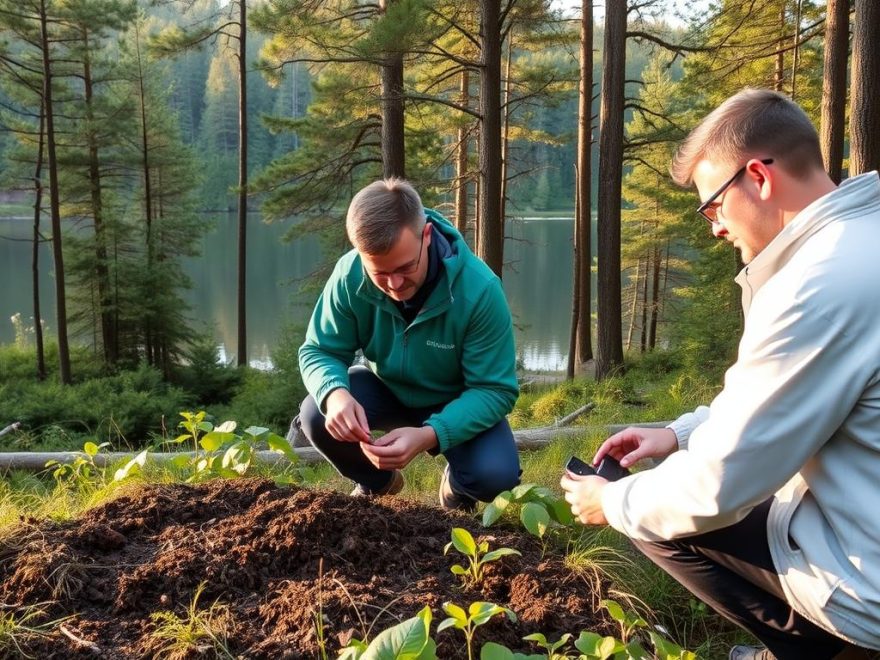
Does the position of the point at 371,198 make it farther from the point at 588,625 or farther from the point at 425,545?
the point at 588,625

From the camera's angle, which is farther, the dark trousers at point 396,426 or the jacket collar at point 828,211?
the dark trousers at point 396,426

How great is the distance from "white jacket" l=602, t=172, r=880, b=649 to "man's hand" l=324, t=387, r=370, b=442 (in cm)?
124

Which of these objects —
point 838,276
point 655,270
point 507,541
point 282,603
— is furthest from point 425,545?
point 655,270

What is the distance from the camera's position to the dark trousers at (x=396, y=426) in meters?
2.81

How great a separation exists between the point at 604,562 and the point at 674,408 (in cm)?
509

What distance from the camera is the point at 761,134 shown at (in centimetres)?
156

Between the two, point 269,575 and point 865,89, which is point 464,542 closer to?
point 269,575

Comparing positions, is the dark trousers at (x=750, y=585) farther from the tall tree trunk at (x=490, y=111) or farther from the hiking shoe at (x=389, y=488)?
the tall tree trunk at (x=490, y=111)

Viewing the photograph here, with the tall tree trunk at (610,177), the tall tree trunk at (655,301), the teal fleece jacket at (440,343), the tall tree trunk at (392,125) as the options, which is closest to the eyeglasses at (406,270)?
the teal fleece jacket at (440,343)

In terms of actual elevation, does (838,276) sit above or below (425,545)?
above

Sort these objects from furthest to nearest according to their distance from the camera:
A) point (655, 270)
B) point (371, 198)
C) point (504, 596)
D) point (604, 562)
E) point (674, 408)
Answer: point (655, 270) → point (674, 408) → point (371, 198) → point (604, 562) → point (504, 596)

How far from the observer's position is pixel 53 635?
1913 millimetres

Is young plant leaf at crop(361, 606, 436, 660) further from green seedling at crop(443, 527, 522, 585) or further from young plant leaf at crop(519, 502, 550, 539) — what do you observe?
young plant leaf at crop(519, 502, 550, 539)

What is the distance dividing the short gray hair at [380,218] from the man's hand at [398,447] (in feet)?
2.22
